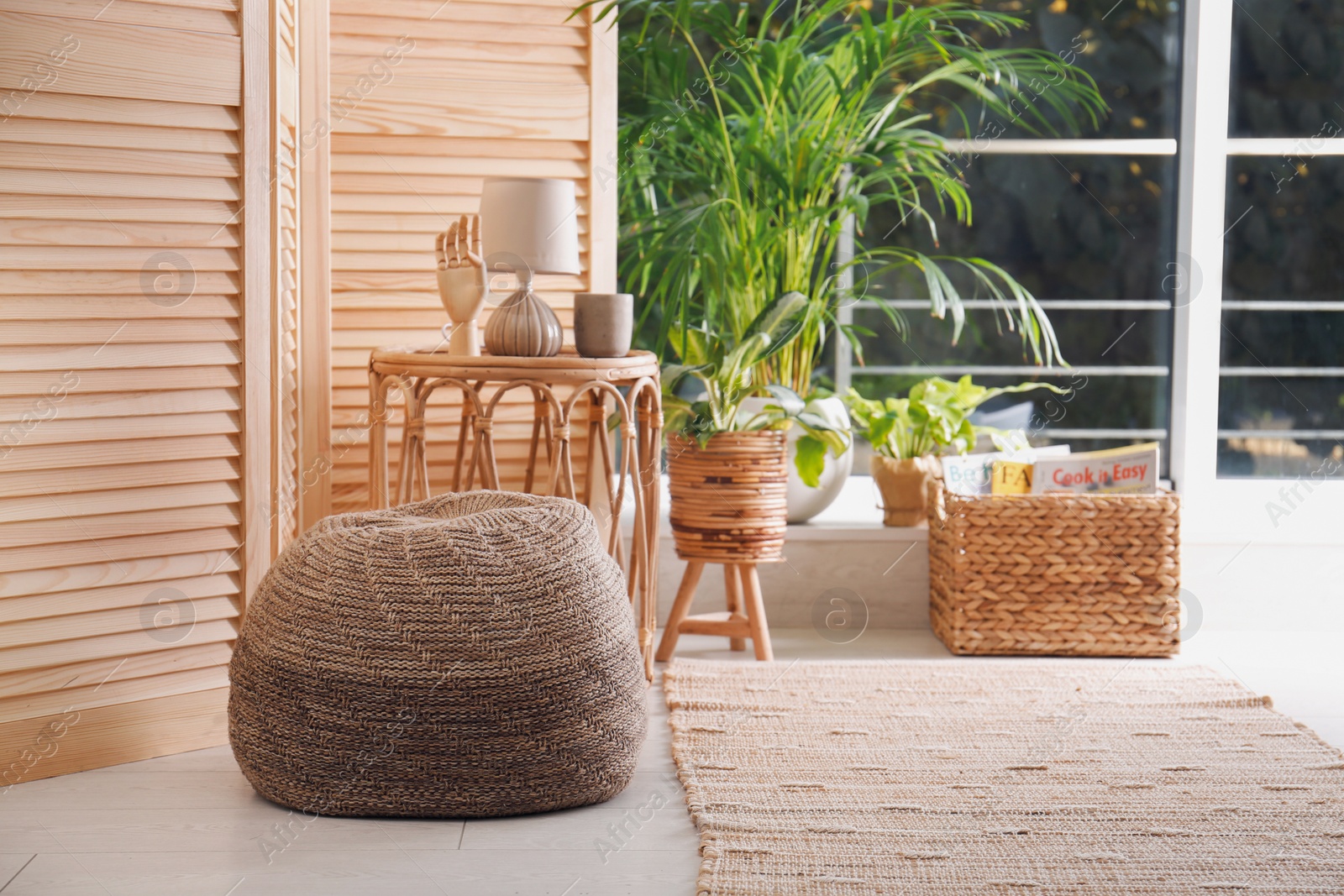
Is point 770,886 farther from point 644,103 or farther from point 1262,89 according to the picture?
point 1262,89

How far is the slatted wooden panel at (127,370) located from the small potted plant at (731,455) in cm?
82

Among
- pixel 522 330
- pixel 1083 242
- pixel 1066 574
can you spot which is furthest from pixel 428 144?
pixel 1083 242

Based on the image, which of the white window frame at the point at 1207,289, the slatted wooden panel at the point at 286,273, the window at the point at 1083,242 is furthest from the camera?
the window at the point at 1083,242

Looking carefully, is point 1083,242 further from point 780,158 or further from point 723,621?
point 723,621

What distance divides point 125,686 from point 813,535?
4.82 feet

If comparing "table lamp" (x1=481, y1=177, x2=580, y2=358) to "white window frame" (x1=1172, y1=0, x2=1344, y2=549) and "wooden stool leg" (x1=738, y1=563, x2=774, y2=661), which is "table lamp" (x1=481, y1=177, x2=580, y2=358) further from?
"white window frame" (x1=1172, y1=0, x2=1344, y2=549)

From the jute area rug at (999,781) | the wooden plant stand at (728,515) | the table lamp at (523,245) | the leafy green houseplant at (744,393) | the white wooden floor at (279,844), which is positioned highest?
the table lamp at (523,245)

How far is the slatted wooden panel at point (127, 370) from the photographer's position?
1.83m

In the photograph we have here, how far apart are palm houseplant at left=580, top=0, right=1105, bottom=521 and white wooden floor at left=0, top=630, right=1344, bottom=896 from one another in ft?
3.38

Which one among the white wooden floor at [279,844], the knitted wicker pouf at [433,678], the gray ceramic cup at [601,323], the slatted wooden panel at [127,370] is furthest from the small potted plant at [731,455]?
the slatted wooden panel at [127,370]

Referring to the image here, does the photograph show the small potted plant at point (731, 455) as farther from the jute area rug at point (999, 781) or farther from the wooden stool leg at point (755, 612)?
the jute area rug at point (999, 781)

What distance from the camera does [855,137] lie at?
8.79 ft

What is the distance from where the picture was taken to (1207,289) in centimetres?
304

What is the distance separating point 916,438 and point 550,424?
0.90 metres
